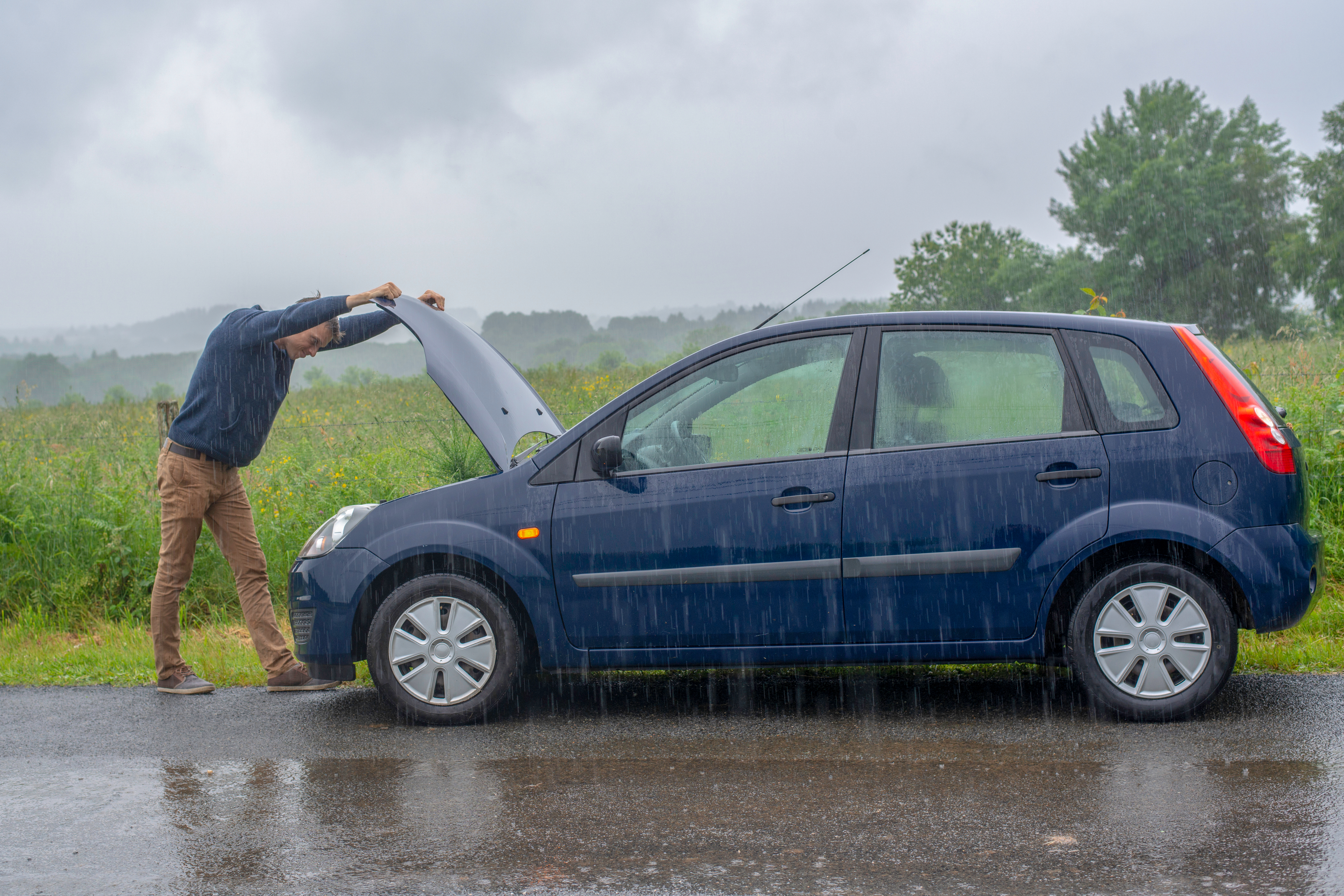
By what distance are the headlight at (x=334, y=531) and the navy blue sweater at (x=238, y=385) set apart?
2.44 feet

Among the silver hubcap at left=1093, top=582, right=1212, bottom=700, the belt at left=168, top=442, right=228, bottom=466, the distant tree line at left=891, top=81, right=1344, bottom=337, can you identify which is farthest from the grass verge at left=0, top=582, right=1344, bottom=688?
the distant tree line at left=891, top=81, right=1344, bottom=337

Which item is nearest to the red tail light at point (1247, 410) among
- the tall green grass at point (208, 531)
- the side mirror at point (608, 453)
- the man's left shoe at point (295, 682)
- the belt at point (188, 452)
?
the side mirror at point (608, 453)

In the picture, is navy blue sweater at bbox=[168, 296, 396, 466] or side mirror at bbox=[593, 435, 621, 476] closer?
side mirror at bbox=[593, 435, 621, 476]

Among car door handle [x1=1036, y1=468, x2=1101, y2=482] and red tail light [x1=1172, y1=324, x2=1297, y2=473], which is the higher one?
red tail light [x1=1172, y1=324, x2=1297, y2=473]

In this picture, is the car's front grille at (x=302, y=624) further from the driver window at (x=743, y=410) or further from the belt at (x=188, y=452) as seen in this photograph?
the driver window at (x=743, y=410)

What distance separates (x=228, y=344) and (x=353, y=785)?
8.08 ft

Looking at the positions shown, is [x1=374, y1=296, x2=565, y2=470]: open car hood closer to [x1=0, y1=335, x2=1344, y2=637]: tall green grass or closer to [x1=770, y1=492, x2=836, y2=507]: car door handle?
[x1=770, y1=492, x2=836, y2=507]: car door handle

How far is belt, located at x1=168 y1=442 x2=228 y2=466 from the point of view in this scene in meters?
5.54

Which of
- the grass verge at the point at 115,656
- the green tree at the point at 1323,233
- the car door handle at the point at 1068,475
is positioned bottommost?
the grass verge at the point at 115,656

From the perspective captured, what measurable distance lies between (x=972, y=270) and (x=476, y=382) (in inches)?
3284

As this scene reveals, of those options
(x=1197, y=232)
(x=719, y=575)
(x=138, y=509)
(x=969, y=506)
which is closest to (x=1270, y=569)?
(x=969, y=506)

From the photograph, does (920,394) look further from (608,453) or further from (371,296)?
(371,296)

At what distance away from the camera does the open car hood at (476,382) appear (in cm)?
506

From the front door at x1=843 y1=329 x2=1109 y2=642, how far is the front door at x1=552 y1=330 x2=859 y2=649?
0.13m
